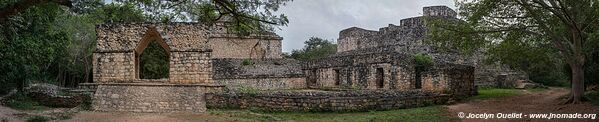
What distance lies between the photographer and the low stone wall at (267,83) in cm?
2238

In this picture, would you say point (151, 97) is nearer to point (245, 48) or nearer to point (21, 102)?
Answer: point (21, 102)

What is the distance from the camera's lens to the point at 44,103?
14.0 meters

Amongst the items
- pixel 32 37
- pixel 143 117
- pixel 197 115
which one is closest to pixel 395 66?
pixel 197 115

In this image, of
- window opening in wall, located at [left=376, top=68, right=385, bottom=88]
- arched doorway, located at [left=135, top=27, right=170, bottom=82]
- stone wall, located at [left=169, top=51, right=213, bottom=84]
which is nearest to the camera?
stone wall, located at [left=169, top=51, right=213, bottom=84]

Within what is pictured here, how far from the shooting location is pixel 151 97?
43.3 feet

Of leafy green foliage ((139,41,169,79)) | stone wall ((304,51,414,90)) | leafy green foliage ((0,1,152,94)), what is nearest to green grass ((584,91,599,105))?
stone wall ((304,51,414,90))

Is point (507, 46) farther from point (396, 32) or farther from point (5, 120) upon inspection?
point (5, 120)

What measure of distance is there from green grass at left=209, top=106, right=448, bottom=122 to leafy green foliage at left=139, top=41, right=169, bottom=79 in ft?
46.0

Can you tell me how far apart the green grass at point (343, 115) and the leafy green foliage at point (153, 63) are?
46.0 feet

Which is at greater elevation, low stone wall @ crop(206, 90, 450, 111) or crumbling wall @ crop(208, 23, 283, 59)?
crumbling wall @ crop(208, 23, 283, 59)

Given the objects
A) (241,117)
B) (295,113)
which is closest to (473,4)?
(295,113)

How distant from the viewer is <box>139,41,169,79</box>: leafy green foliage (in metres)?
25.3

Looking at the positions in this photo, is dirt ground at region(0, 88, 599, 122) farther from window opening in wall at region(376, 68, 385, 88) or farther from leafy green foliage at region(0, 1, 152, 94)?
window opening in wall at region(376, 68, 385, 88)

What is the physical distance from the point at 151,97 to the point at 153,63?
505 inches
